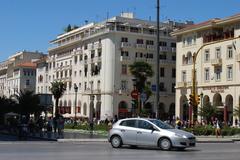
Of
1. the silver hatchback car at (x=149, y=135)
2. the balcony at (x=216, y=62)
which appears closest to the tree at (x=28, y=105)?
the balcony at (x=216, y=62)

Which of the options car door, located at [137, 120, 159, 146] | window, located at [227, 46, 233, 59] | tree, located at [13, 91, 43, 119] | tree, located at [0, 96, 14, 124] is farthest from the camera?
window, located at [227, 46, 233, 59]

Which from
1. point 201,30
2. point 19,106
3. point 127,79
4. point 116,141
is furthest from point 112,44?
point 116,141

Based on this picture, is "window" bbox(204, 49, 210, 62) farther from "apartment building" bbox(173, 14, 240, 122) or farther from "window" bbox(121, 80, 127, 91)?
"window" bbox(121, 80, 127, 91)

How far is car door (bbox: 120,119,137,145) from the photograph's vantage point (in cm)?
2402

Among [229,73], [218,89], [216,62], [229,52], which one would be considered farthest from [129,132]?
[216,62]

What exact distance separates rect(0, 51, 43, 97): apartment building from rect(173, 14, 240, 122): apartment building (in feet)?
196

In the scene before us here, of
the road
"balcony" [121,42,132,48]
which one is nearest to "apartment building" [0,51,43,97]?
"balcony" [121,42,132,48]

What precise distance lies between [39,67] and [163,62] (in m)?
44.0

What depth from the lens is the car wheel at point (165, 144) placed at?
76.2 feet

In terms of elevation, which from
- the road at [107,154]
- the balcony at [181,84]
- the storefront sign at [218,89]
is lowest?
the road at [107,154]

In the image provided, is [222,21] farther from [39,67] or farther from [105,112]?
[39,67]

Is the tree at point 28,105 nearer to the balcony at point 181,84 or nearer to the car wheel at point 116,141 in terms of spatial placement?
the balcony at point 181,84

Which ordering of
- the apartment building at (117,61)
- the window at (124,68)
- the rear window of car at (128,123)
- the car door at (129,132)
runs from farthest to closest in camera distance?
the window at (124,68) → the apartment building at (117,61) → the rear window of car at (128,123) → the car door at (129,132)

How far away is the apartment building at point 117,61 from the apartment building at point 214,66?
38.0 ft
